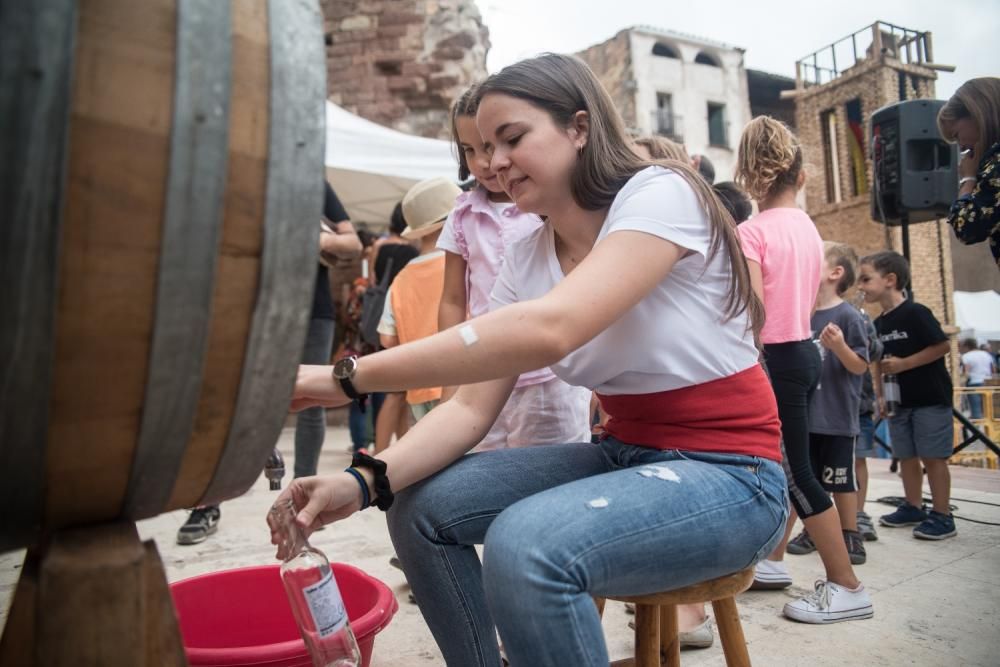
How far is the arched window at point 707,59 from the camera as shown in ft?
81.8

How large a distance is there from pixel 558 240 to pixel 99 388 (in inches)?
42.1

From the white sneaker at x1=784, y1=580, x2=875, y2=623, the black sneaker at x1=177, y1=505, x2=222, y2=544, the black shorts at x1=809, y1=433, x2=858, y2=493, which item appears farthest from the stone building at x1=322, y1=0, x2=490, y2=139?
the white sneaker at x1=784, y1=580, x2=875, y2=623

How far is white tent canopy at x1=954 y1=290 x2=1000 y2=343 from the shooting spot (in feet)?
56.4

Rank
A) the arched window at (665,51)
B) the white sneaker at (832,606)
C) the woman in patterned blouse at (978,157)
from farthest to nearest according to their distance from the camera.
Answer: the arched window at (665,51) < the woman in patterned blouse at (978,157) < the white sneaker at (832,606)

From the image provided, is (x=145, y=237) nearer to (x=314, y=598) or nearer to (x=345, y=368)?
(x=345, y=368)

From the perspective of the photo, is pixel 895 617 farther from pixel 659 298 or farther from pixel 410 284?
pixel 410 284

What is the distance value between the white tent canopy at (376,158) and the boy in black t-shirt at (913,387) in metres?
3.07

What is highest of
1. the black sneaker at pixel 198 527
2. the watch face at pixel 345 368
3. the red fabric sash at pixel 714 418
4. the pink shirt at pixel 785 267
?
the pink shirt at pixel 785 267

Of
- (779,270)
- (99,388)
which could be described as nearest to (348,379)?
(99,388)

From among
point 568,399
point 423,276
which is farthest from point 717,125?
point 568,399

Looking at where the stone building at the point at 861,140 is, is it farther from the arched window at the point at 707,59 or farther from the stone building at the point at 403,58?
the stone building at the point at 403,58

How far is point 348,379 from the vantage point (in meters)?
1.12

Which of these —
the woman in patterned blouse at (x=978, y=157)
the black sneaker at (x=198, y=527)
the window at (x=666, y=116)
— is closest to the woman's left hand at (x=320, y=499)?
the black sneaker at (x=198, y=527)

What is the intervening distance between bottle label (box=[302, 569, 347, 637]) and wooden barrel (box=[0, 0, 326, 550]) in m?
0.38
